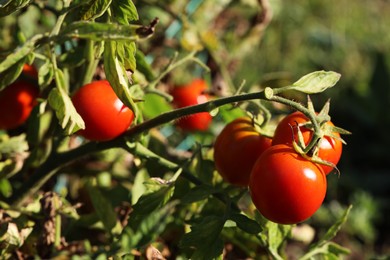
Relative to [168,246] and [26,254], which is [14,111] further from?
[168,246]

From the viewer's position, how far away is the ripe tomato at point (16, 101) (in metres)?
1.19

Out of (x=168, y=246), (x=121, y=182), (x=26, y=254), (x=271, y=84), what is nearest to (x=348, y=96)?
(x=271, y=84)

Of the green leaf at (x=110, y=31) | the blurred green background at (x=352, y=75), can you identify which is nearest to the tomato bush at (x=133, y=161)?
the green leaf at (x=110, y=31)

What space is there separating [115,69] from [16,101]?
1.31 feet

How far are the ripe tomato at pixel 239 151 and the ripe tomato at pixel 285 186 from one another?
0.11 meters

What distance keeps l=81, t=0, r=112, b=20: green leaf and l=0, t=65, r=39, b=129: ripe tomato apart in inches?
13.8

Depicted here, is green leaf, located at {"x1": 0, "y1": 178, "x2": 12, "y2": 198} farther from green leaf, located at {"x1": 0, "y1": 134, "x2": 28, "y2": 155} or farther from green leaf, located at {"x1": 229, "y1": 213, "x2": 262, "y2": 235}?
green leaf, located at {"x1": 229, "y1": 213, "x2": 262, "y2": 235}

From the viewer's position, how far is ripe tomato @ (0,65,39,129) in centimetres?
119

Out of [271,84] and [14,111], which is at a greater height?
[14,111]

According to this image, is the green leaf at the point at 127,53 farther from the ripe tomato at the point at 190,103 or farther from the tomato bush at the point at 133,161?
the ripe tomato at the point at 190,103

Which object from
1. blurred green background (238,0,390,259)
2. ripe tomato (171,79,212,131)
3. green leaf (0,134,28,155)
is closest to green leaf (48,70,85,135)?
green leaf (0,134,28,155)

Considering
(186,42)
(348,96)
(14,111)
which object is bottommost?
(348,96)

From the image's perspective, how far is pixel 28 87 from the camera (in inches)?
47.7

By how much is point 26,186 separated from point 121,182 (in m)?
0.44
